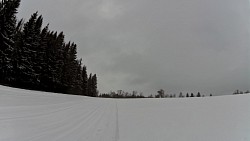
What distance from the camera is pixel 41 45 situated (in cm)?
3991

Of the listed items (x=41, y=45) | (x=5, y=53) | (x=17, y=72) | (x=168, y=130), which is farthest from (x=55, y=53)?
(x=168, y=130)

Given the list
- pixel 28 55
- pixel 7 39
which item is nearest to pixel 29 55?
pixel 28 55

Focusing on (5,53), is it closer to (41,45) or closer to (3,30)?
(3,30)

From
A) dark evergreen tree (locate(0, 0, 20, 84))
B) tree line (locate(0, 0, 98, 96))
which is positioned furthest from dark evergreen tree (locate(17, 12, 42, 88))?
dark evergreen tree (locate(0, 0, 20, 84))

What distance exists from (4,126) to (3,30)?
2647 centimetres

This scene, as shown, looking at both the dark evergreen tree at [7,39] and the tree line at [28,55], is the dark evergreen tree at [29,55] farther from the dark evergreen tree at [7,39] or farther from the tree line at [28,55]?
the dark evergreen tree at [7,39]

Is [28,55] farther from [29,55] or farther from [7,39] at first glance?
[7,39]

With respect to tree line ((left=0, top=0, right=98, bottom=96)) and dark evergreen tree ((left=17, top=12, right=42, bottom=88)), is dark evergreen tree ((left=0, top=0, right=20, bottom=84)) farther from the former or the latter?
dark evergreen tree ((left=17, top=12, right=42, bottom=88))

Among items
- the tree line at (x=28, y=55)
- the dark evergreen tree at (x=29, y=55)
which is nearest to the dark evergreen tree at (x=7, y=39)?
the tree line at (x=28, y=55)

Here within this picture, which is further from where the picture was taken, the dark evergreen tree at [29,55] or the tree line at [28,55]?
the dark evergreen tree at [29,55]

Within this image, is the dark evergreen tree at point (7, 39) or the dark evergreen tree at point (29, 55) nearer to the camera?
the dark evergreen tree at point (7, 39)

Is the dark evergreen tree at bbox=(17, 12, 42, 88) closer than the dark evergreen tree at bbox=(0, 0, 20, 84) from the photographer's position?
No

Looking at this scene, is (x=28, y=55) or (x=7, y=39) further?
(x=28, y=55)

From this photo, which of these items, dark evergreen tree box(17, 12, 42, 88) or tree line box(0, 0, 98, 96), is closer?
tree line box(0, 0, 98, 96)
